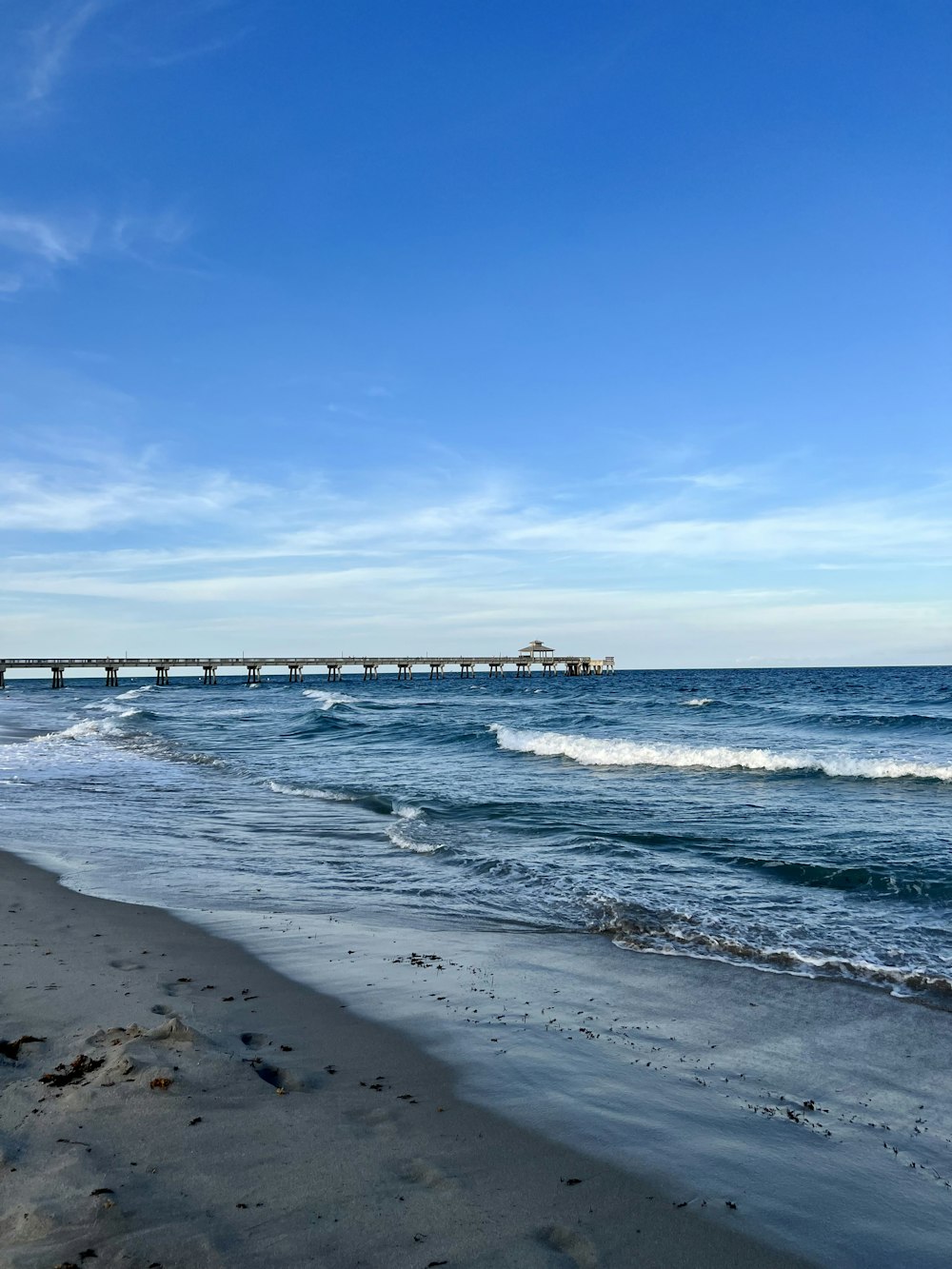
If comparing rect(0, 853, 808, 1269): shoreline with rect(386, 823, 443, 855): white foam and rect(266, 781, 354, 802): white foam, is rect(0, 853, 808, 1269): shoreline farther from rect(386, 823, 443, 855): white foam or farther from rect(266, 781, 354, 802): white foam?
rect(266, 781, 354, 802): white foam

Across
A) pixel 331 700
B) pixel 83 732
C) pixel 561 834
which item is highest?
pixel 561 834

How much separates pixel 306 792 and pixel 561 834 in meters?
6.29

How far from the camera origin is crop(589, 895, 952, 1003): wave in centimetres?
660

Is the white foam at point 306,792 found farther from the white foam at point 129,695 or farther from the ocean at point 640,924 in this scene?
the white foam at point 129,695

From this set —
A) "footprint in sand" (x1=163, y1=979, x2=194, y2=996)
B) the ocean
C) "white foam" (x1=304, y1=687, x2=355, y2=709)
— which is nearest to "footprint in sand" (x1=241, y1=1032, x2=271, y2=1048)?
the ocean

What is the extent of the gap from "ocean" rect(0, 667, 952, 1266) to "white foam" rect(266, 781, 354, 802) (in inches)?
4.5

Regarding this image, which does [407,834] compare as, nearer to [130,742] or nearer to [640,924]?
[640,924]

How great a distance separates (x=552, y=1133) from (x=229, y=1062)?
1.73 metres

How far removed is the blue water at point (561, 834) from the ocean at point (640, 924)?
0.20 feet

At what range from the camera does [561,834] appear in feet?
40.9

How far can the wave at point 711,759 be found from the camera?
17906 mm

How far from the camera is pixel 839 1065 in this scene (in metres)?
5.12

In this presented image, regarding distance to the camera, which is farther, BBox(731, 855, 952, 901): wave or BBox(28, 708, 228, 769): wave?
BBox(28, 708, 228, 769): wave

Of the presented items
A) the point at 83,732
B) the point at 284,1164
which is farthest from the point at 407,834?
the point at 83,732
